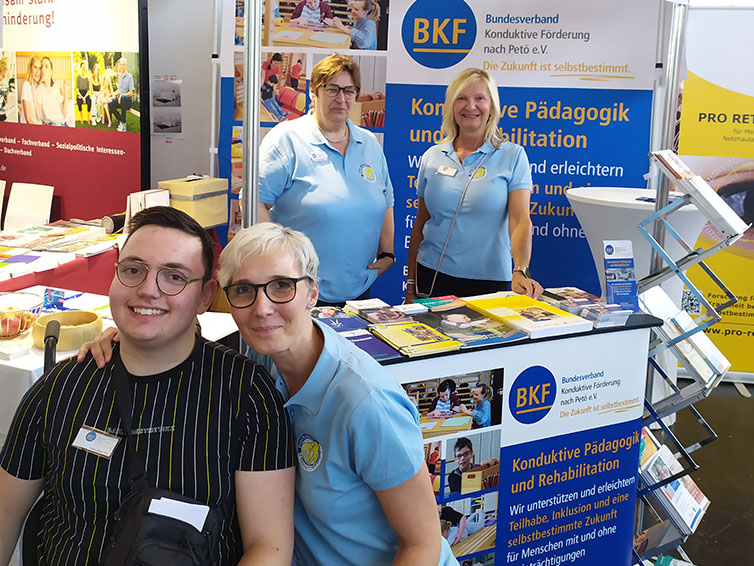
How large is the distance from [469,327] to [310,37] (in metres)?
2.97

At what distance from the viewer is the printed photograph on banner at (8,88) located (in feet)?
19.7

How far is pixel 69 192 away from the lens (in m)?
5.96

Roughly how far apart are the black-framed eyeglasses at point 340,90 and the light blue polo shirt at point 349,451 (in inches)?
64.7

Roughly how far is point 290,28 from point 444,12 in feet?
3.13

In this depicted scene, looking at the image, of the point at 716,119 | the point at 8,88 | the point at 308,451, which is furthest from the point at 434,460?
the point at 8,88

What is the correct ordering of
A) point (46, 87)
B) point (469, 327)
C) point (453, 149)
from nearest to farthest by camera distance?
1. point (469, 327)
2. point (453, 149)
3. point (46, 87)

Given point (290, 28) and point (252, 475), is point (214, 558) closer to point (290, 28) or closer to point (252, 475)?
point (252, 475)

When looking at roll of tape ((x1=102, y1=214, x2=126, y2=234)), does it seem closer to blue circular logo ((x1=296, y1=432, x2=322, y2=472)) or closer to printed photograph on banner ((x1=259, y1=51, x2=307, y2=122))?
printed photograph on banner ((x1=259, y1=51, x2=307, y2=122))

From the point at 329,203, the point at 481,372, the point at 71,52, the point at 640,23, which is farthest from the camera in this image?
the point at 71,52

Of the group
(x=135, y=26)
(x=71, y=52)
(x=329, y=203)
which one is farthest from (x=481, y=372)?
(x=71, y=52)

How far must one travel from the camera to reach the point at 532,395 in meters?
2.31

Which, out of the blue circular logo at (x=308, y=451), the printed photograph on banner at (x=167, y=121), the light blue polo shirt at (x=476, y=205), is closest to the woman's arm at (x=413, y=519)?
the blue circular logo at (x=308, y=451)

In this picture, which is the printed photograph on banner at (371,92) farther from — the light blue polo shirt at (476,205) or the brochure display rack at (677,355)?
the brochure display rack at (677,355)

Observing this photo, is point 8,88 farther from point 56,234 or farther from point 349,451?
point 349,451
